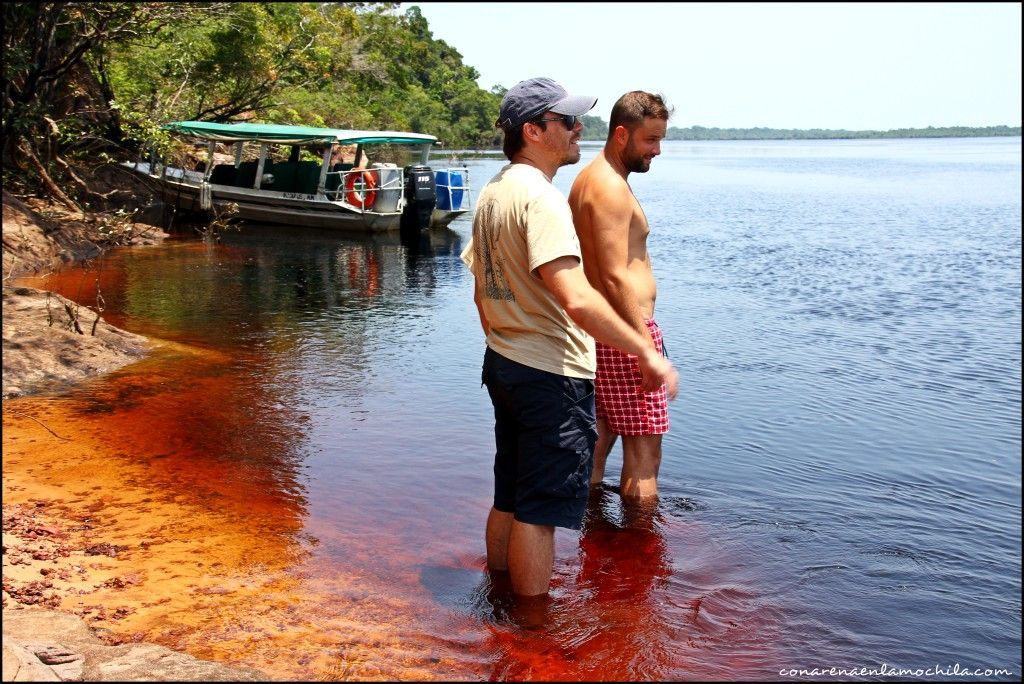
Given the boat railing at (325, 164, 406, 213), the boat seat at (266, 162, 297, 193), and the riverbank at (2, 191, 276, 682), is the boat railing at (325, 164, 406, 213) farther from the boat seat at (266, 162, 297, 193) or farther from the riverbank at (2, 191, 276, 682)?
the riverbank at (2, 191, 276, 682)

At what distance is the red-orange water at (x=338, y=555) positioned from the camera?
137 inches

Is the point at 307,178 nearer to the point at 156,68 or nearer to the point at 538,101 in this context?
the point at 156,68

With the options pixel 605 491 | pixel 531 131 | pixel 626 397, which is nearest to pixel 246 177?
pixel 605 491

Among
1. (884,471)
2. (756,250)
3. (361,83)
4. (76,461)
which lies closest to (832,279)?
(756,250)

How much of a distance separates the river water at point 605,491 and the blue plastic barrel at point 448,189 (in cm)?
897

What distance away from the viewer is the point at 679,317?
11.3 meters

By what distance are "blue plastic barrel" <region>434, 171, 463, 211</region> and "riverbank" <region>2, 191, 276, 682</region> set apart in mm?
13638

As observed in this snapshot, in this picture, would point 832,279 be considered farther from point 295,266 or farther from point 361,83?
point 361,83

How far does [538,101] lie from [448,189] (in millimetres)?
18243

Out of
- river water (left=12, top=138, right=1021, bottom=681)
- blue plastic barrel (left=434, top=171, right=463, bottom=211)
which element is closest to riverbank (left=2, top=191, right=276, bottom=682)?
river water (left=12, top=138, right=1021, bottom=681)

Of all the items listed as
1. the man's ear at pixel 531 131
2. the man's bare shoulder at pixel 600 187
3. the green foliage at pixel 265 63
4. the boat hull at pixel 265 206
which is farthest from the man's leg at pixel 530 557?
the boat hull at pixel 265 206

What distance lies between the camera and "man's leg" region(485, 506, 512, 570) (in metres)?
3.89

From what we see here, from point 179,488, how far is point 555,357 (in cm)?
→ 239

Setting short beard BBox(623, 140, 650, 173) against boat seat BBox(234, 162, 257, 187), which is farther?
boat seat BBox(234, 162, 257, 187)
